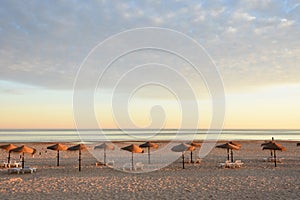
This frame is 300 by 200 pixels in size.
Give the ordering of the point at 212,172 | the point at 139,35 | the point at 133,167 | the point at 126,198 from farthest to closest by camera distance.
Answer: the point at 139,35
the point at 133,167
the point at 212,172
the point at 126,198

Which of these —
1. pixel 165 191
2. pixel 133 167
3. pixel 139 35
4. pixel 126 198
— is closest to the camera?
pixel 126 198

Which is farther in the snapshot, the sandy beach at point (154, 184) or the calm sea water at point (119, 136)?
the calm sea water at point (119, 136)

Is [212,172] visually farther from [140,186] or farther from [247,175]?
[140,186]

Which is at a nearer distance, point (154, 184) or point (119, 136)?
Result: point (154, 184)

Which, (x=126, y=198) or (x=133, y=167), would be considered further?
(x=133, y=167)

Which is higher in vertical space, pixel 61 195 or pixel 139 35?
pixel 139 35

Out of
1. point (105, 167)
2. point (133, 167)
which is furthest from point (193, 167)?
point (105, 167)

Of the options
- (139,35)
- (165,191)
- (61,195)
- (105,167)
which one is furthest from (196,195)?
(139,35)

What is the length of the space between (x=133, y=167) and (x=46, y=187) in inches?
227

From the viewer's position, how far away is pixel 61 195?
32.1 feet

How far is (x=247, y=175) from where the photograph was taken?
13.8 meters

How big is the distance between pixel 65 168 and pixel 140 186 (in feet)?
22.2

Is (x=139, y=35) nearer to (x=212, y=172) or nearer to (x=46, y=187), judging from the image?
(x=212, y=172)

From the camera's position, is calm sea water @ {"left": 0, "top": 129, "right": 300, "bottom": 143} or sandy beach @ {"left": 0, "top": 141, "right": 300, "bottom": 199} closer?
sandy beach @ {"left": 0, "top": 141, "right": 300, "bottom": 199}
